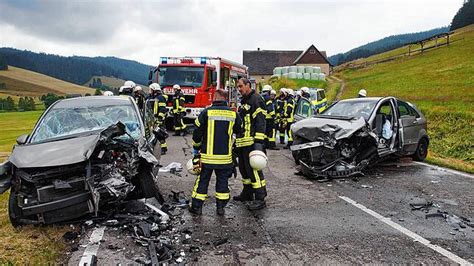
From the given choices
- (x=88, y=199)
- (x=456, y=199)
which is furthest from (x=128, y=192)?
(x=456, y=199)

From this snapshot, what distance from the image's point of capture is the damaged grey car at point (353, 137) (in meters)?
7.55

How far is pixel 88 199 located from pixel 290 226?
8.21 feet

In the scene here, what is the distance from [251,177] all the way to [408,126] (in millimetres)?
4982

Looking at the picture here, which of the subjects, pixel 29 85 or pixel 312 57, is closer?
pixel 312 57

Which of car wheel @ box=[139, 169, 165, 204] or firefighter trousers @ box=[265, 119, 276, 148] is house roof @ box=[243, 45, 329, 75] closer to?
firefighter trousers @ box=[265, 119, 276, 148]

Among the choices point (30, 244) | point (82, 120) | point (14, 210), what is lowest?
point (30, 244)

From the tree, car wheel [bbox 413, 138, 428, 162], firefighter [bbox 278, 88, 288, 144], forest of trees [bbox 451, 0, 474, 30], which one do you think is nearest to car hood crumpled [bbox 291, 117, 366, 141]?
car wheel [bbox 413, 138, 428, 162]

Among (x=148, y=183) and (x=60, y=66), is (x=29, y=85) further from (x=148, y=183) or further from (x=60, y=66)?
(x=148, y=183)

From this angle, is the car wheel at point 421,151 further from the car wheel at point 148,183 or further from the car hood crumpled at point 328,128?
the car wheel at point 148,183

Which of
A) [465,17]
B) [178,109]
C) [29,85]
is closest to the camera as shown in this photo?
[178,109]

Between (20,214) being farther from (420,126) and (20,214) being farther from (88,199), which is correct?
(420,126)

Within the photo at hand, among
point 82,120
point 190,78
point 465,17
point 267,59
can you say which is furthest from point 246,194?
point 465,17

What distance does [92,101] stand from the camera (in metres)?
6.66

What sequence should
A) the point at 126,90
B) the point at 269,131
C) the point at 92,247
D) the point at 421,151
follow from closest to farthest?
the point at 92,247, the point at 421,151, the point at 269,131, the point at 126,90
